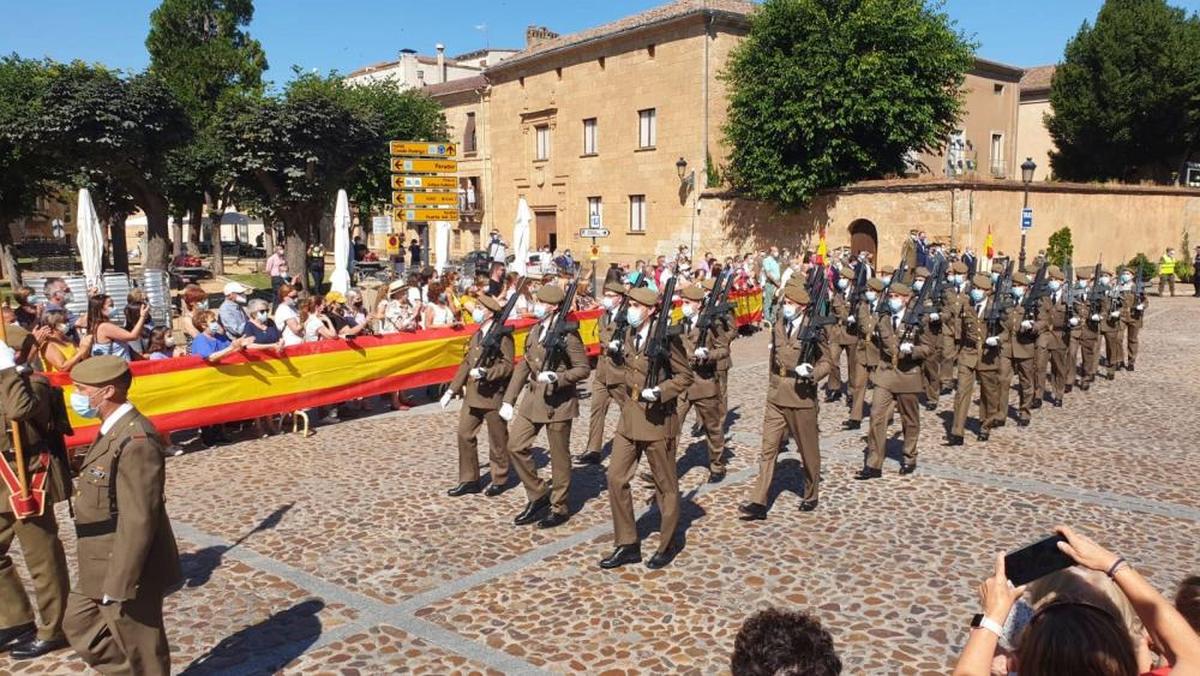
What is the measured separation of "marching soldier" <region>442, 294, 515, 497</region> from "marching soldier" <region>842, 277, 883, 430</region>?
453 centimetres

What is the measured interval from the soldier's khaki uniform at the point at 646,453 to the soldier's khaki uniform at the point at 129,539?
10.3 feet

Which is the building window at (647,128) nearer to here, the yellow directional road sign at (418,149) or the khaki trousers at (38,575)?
the yellow directional road sign at (418,149)

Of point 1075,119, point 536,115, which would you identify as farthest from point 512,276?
point 1075,119

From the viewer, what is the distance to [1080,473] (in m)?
9.12

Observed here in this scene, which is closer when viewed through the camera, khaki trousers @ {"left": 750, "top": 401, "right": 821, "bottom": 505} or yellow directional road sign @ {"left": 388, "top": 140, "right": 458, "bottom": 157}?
khaki trousers @ {"left": 750, "top": 401, "right": 821, "bottom": 505}

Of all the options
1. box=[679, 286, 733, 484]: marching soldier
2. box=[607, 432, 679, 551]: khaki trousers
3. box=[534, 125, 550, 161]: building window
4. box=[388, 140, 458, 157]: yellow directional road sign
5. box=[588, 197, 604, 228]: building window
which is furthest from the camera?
box=[534, 125, 550, 161]: building window

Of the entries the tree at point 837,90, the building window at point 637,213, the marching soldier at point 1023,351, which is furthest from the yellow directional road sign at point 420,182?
the building window at point 637,213

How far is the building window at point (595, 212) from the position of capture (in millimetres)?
39375

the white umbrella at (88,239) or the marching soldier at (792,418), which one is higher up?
the white umbrella at (88,239)

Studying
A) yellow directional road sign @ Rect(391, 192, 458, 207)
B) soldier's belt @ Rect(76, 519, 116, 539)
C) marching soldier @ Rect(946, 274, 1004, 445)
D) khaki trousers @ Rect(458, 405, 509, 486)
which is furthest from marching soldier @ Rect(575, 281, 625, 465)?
yellow directional road sign @ Rect(391, 192, 458, 207)

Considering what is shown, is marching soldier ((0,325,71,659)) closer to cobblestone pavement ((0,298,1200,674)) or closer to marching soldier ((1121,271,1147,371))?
cobblestone pavement ((0,298,1200,674))

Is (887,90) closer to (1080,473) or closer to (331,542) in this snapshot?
(1080,473)

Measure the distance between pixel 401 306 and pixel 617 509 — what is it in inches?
296

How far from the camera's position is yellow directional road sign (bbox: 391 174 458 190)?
16.9m
